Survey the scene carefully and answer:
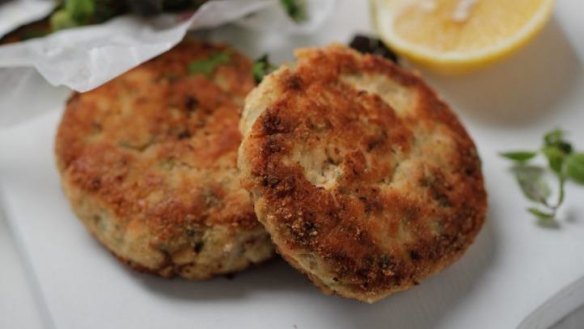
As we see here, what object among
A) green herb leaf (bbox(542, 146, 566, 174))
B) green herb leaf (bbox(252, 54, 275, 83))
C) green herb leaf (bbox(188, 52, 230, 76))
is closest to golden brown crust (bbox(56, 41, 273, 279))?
green herb leaf (bbox(188, 52, 230, 76))

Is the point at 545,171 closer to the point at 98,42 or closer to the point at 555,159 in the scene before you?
the point at 555,159

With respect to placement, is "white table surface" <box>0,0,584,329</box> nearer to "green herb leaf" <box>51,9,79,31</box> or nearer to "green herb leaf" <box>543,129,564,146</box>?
"green herb leaf" <box>543,129,564,146</box>

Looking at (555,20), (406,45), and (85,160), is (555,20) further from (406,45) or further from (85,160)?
(85,160)

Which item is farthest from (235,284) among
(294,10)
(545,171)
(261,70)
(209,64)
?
(294,10)

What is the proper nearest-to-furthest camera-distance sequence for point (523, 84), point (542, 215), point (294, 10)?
point (542, 215), point (523, 84), point (294, 10)

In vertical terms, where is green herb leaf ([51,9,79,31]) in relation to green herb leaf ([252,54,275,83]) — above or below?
below

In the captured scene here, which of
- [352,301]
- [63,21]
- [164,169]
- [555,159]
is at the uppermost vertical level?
[63,21]
